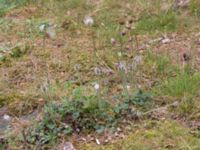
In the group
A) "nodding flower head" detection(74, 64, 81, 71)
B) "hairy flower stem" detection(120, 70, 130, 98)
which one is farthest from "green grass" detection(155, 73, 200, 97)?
"nodding flower head" detection(74, 64, 81, 71)

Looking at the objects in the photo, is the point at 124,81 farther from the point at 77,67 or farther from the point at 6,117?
the point at 6,117

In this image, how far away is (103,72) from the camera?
12.2 ft

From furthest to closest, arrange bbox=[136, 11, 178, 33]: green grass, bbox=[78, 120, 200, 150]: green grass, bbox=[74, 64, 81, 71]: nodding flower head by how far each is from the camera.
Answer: bbox=[136, 11, 178, 33]: green grass < bbox=[74, 64, 81, 71]: nodding flower head < bbox=[78, 120, 200, 150]: green grass

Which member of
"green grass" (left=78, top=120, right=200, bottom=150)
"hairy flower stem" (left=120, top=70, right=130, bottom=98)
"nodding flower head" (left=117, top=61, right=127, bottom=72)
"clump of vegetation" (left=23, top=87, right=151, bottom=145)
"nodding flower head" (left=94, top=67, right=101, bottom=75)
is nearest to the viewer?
"green grass" (left=78, top=120, right=200, bottom=150)

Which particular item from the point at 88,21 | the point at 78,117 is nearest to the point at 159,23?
the point at 88,21

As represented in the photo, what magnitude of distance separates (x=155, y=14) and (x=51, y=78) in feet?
3.73

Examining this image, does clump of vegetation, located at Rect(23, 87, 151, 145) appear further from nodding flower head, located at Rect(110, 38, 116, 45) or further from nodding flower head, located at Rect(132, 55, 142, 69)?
nodding flower head, located at Rect(110, 38, 116, 45)

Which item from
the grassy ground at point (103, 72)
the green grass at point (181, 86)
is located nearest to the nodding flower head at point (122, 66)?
the grassy ground at point (103, 72)

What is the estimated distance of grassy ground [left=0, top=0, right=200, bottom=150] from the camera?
316 centimetres

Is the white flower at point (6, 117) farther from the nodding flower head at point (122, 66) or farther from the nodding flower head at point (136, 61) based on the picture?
the nodding flower head at point (136, 61)

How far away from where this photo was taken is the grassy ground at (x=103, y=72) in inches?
124

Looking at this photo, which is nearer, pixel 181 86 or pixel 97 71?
pixel 181 86

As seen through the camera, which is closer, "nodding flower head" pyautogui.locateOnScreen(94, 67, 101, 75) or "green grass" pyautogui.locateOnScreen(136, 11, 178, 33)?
"nodding flower head" pyautogui.locateOnScreen(94, 67, 101, 75)

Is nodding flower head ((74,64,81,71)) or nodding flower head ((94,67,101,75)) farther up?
nodding flower head ((94,67,101,75))
